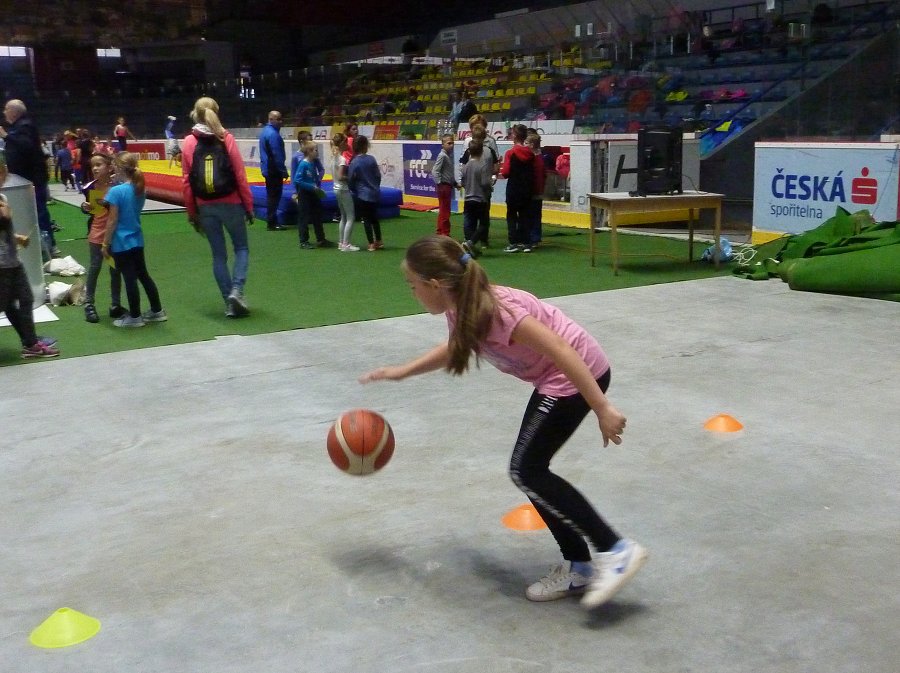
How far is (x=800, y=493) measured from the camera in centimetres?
440

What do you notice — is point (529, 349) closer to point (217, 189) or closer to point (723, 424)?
point (723, 424)

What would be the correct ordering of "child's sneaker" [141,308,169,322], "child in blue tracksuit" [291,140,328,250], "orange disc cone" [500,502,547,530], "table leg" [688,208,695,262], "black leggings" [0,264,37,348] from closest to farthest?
1. "orange disc cone" [500,502,547,530]
2. "black leggings" [0,264,37,348]
3. "child's sneaker" [141,308,169,322]
4. "table leg" [688,208,695,262]
5. "child in blue tracksuit" [291,140,328,250]

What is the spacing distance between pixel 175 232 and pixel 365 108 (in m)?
16.7

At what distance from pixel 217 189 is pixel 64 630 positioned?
5.55 metres

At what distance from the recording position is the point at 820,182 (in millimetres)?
11820

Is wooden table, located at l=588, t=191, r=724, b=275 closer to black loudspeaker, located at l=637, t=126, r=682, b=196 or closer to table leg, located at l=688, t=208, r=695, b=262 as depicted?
black loudspeaker, located at l=637, t=126, r=682, b=196

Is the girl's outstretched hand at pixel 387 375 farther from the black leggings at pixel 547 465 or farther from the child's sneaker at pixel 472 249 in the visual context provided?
the child's sneaker at pixel 472 249

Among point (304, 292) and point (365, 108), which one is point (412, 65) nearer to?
point (365, 108)

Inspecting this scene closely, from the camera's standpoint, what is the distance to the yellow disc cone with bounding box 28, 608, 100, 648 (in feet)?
10.6

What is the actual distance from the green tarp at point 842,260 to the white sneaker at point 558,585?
21.7 feet

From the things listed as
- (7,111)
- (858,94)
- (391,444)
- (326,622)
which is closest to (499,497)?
(391,444)

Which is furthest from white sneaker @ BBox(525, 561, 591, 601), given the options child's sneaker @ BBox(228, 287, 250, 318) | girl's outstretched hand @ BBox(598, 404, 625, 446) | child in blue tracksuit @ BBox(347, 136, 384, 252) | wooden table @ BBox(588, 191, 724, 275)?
child in blue tracksuit @ BBox(347, 136, 384, 252)

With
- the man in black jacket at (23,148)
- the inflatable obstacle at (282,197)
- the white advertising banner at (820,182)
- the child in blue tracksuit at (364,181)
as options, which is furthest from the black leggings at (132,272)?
the white advertising banner at (820,182)

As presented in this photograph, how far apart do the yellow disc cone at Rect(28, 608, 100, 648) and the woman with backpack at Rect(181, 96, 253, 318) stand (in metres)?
5.45
